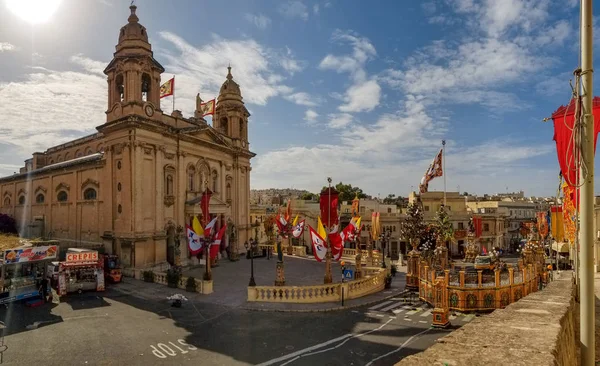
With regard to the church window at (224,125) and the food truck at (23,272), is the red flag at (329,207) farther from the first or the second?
the church window at (224,125)

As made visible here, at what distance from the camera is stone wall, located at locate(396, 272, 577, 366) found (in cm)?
414

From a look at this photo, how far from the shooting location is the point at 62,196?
1511 inches

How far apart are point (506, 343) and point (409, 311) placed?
1630 centimetres

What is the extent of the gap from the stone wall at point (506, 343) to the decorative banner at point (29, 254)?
25009mm

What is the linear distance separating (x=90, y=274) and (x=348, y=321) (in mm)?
17404

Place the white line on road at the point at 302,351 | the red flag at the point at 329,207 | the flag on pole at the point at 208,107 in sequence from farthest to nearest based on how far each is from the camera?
the flag on pole at the point at 208,107
the red flag at the point at 329,207
the white line on road at the point at 302,351

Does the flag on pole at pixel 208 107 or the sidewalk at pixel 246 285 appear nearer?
the sidewalk at pixel 246 285

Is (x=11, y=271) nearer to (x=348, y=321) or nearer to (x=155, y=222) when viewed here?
(x=155, y=222)

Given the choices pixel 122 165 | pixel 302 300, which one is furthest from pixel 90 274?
pixel 302 300

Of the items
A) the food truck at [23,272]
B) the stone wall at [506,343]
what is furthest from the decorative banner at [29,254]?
the stone wall at [506,343]

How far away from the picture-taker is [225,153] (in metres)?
41.2

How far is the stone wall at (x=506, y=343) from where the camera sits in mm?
4145

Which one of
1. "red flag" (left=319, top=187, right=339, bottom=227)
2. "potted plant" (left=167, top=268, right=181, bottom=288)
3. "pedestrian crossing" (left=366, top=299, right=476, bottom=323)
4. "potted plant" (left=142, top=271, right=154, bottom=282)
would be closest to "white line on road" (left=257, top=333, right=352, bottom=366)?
"pedestrian crossing" (left=366, top=299, right=476, bottom=323)

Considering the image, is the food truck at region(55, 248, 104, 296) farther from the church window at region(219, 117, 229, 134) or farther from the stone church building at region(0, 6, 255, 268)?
the church window at region(219, 117, 229, 134)
